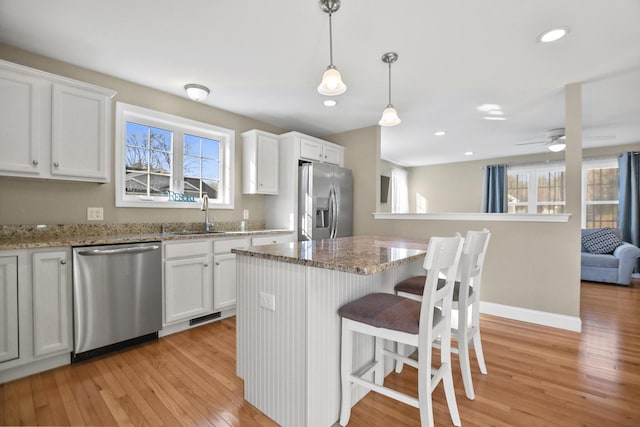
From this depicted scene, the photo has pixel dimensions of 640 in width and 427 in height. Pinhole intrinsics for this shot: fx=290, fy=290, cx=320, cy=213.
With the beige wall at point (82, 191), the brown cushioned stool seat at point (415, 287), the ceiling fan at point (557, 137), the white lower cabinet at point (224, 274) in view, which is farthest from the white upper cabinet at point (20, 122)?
the ceiling fan at point (557, 137)

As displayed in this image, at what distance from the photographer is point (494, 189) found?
6.60 metres

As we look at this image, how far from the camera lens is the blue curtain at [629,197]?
16.6 ft

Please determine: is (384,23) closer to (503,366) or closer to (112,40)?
(112,40)

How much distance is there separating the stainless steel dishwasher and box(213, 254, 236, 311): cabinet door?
1.76ft

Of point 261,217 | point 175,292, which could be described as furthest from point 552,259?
point 175,292

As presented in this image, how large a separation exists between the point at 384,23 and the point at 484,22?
2.22 feet

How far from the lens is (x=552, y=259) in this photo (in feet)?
9.63

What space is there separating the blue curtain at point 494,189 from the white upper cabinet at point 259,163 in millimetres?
5220

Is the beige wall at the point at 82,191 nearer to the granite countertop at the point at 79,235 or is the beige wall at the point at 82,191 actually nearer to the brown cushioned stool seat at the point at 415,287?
the granite countertop at the point at 79,235

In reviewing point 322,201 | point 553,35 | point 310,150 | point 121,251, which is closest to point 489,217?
point 553,35

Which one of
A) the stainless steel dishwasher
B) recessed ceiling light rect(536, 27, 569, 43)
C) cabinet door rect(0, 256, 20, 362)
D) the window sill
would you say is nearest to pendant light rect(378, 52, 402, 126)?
recessed ceiling light rect(536, 27, 569, 43)

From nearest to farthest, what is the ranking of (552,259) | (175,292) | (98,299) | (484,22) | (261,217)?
(484,22), (98,299), (175,292), (552,259), (261,217)

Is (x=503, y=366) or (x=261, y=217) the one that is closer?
(x=503, y=366)

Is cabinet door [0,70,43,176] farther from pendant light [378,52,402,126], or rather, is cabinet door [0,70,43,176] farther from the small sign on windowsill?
pendant light [378,52,402,126]
